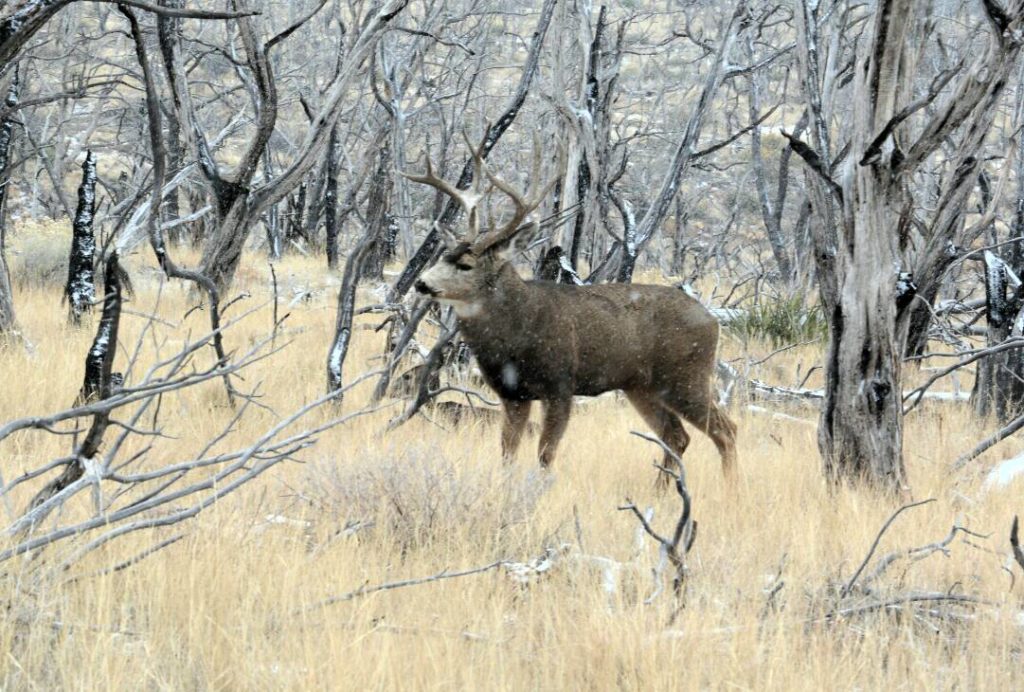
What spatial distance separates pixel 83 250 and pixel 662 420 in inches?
206

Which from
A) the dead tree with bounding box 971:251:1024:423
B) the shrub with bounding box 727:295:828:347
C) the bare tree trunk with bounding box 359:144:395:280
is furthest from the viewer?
the shrub with bounding box 727:295:828:347

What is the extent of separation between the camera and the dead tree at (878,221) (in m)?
5.47

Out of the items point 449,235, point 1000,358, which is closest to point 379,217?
point 449,235

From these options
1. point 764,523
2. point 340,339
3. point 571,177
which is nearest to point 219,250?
point 340,339

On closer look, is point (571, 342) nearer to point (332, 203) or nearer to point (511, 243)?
point (511, 243)

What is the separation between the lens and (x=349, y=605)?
384cm

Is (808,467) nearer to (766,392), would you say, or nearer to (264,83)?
(766,392)

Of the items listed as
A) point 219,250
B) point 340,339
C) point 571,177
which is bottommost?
point 340,339

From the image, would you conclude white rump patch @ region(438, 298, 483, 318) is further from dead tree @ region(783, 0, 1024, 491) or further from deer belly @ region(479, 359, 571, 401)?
dead tree @ region(783, 0, 1024, 491)

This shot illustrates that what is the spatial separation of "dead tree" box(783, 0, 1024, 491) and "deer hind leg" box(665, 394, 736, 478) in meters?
0.64

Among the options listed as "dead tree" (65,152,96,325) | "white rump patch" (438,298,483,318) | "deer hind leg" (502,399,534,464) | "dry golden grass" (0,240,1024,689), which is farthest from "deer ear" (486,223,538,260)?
"dead tree" (65,152,96,325)

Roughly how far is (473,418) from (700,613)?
401cm

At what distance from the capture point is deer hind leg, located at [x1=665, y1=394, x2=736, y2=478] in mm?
6625

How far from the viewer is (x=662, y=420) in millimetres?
7055
